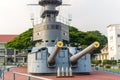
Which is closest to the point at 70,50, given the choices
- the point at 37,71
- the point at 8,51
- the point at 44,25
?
the point at 37,71

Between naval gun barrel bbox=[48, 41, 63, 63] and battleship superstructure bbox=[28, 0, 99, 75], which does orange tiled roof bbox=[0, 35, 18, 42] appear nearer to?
battleship superstructure bbox=[28, 0, 99, 75]

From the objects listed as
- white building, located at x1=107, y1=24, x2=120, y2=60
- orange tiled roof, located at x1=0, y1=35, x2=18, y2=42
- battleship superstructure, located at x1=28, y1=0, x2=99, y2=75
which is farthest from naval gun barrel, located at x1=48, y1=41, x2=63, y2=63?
orange tiled roof, located at x1=0, y1=35, x2=18, y2=42

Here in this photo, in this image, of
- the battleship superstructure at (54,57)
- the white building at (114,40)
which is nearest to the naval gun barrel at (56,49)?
the battleship superstructure at (54,57)

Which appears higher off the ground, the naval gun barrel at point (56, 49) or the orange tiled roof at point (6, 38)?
the orange tiled roof at point (6, 38)

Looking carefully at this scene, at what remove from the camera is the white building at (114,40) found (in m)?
63.3

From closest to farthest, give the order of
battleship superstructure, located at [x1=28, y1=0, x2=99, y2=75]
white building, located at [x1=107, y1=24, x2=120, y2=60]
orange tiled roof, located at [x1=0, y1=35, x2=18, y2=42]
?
1. battleship superstructure, located at [x1=28, y1=0, x2=99, y2=75]
2. white building, located at [x1=107, y1=24, x2=120, y2=60]
3. orange tiled roof, located at [x1=0, y1=35, x2=18, y2=42]

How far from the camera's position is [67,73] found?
57.6 feet

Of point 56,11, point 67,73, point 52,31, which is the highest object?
point 56,11

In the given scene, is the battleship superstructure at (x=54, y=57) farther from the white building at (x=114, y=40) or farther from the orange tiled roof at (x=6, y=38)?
the orange tiled roof at (x=6, y=38)

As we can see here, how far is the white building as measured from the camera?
6334 cm

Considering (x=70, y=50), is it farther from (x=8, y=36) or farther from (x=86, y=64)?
(x=8, y=36)

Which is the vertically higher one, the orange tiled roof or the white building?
the orange tiled roof

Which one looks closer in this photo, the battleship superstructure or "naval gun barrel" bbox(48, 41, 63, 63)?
"naval gun barrel" bbox(48, 41, 63, 63)

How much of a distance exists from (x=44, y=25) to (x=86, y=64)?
482 centimetres
